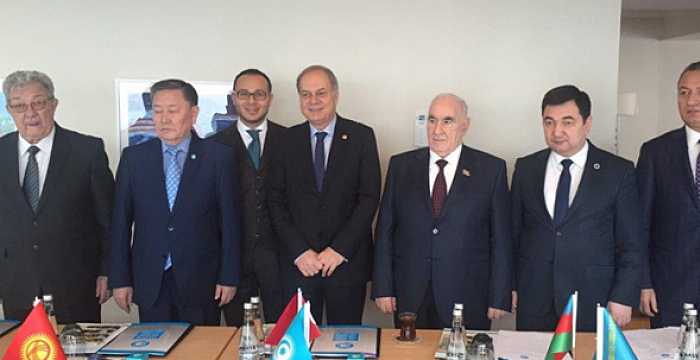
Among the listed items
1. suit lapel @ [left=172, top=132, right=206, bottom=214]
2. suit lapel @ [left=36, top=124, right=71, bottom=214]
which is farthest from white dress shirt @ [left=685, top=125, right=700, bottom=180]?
suit lapel @ [left=36, top=124, right=71, bottom=214]

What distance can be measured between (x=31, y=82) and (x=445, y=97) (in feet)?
6.60

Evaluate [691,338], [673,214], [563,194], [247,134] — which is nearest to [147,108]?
[247,134]

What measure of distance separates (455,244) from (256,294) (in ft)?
4.08

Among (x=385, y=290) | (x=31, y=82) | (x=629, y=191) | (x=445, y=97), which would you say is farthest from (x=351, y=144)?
(x=31, y=82)

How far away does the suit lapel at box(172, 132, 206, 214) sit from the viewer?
2.93 metres

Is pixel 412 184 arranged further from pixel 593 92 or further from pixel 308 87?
pixel 593 92

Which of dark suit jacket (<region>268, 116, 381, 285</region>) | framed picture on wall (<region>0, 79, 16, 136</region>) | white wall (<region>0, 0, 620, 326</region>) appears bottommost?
dark suit jacket (<region>268, 116, 381, 285</region>)

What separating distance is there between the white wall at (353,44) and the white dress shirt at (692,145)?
3.31 feet

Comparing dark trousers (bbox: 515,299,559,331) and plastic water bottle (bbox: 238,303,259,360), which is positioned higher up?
plastic water bottle (bbox: 238,303,259,360)

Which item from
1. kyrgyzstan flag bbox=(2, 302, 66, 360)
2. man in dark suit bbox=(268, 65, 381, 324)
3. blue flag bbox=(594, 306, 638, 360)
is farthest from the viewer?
man in dark suit bbox=(268, 65, 381, 324)

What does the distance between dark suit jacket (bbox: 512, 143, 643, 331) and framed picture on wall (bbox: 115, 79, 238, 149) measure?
214 cm

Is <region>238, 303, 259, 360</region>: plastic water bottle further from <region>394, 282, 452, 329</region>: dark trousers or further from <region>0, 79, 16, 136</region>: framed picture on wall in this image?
<region>0, 79, 16, 136</region>: framed picture on wall

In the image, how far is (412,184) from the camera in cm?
302

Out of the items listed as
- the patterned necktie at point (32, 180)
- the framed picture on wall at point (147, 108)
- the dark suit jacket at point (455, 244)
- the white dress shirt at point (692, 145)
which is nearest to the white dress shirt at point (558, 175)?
the dark suit jacket at point (455, 244)
